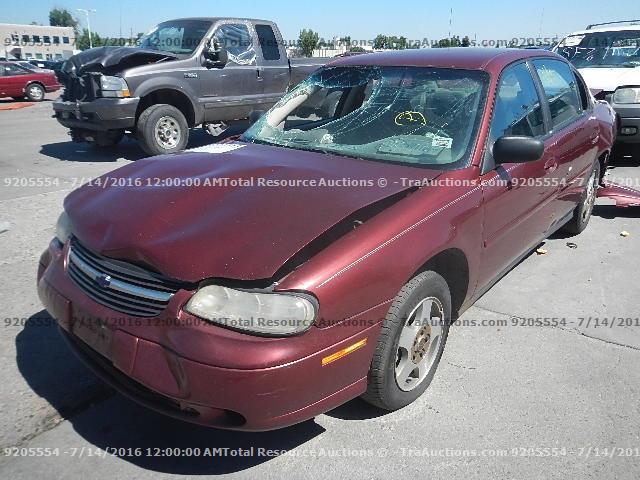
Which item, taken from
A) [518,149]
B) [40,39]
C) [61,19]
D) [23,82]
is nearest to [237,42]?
[518,149]

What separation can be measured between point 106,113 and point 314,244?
21.4 ft

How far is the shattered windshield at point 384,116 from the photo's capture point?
9.91 feet

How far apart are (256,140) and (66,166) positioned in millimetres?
5525

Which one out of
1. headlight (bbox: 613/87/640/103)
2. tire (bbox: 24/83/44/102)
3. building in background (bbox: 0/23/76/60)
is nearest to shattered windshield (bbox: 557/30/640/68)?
headlight (bbox: 613/87/640/103)

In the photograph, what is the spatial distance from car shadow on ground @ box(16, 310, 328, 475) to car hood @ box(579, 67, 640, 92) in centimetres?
718

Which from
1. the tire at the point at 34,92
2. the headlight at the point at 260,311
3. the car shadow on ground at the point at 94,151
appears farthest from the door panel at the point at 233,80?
the tire at the point at 34,92

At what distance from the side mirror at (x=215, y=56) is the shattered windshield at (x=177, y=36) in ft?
0.93

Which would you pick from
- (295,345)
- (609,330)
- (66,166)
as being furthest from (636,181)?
(66,166)

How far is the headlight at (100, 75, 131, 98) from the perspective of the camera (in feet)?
24.9

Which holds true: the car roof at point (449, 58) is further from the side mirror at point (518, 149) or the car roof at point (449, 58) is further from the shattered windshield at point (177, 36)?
the shattered windshield at point (177, 36)

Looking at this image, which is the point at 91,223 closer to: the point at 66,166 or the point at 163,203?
the point at 163,203

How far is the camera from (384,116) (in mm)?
3348

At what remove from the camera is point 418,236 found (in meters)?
2.37

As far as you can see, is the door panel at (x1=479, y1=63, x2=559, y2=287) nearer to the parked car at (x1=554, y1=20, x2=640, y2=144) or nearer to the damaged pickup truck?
the parked car at (x1=554, y1=20, x2=640, y2=144)
